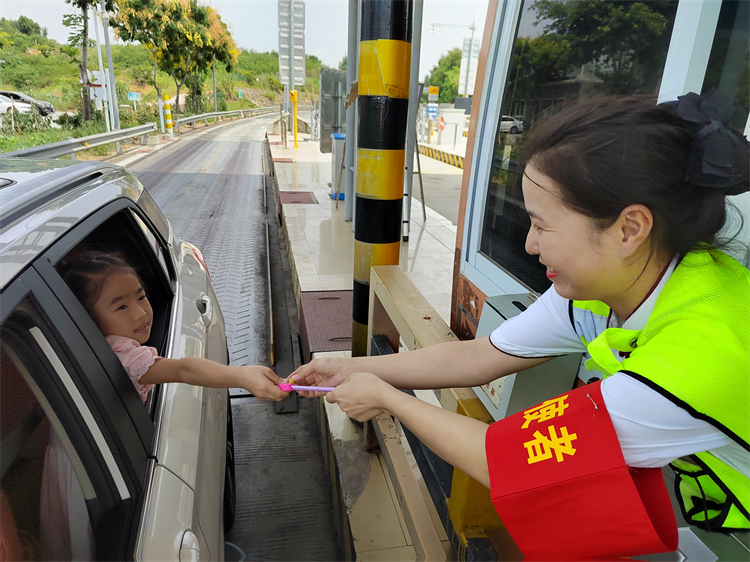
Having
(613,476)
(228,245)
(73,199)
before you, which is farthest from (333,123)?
(613,476)

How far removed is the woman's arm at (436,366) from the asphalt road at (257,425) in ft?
3.45

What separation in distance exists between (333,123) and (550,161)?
9.43 metres

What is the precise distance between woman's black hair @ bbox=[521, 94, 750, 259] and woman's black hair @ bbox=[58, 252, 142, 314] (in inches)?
47.1

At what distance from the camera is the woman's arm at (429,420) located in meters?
1.06

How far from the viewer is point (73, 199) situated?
1.38 meters

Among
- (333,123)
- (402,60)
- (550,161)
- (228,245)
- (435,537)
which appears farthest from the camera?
(333,123)

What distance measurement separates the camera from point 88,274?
1.39m

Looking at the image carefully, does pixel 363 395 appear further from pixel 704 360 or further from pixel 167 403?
pixel 704 360

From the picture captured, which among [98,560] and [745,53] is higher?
[745,53]

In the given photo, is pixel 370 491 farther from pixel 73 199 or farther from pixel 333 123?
pixel 333 123

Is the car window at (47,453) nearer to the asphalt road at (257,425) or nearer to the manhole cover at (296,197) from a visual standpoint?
the asphalt road at (257,425)

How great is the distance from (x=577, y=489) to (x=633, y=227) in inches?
19.2

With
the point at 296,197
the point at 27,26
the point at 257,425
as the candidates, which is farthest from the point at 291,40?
the point at 27,26

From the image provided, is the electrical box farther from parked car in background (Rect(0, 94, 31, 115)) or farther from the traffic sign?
parked car in background (Rect(0, 94, 31, 115))
